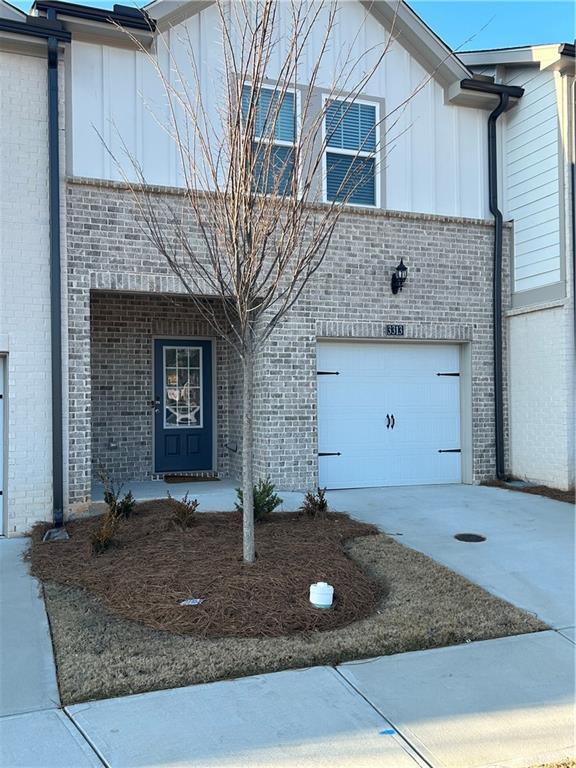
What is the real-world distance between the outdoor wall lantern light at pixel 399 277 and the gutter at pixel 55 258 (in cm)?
467

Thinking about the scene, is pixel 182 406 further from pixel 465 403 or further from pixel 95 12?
pixel 95 12

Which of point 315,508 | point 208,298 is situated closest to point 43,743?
point 315,508

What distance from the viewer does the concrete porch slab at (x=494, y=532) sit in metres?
5.62

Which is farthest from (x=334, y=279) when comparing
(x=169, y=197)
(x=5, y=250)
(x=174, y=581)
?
(x=174, y=581)

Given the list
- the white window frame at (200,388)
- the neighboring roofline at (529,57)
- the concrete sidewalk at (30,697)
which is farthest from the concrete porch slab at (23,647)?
the neighboring roofline at (529,57)

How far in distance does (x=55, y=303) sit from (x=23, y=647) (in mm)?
4490

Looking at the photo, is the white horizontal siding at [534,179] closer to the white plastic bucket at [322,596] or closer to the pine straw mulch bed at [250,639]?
the pine straw mulch bed at [250,639]

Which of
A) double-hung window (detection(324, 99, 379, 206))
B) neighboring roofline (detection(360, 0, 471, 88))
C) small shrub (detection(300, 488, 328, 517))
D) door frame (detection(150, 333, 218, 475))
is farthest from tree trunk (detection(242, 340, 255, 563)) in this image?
neighboring roofline (detection(360, 0, 471, 88))

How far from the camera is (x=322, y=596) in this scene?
195 inches

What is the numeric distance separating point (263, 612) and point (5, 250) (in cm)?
536

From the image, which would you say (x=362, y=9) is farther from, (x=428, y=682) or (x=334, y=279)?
(x=428, y=682)

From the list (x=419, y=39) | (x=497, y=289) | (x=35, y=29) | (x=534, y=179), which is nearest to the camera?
(x=35, y=29)

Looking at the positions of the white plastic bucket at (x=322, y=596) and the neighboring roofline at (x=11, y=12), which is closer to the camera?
the white plastic bucket at (x=322, y=596)

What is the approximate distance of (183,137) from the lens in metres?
8.77
